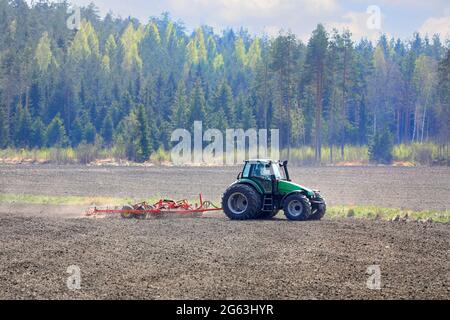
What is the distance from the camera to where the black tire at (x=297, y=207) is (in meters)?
23.9

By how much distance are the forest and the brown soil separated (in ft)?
162

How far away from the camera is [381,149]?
78438mm

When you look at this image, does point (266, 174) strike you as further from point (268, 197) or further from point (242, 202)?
point (242, 202)

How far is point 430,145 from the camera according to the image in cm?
8062

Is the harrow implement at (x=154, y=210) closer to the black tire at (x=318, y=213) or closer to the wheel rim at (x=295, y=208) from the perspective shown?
the wheel rim at (x=295, y=208)

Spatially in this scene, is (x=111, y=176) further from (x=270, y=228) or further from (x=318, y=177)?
(x=270, y=228)

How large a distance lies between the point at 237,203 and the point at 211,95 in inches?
2687

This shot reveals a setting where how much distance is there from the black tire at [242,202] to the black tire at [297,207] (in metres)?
0.88

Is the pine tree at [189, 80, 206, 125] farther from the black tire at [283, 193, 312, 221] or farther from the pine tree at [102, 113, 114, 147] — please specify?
the black tire at [283, 193, 312, 221]

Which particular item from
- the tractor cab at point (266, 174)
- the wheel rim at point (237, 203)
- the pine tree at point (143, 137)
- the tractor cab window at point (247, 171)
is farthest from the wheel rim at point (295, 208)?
the pine tree at point (143, 137)

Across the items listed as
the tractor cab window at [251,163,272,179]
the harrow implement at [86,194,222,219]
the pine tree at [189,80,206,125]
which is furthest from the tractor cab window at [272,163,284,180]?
the pine tree at [189,80,206,125]

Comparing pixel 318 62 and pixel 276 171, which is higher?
pixel 318 62

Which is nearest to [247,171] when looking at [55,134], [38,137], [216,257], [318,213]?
[318,213]

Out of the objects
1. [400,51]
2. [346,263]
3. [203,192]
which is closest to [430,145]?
[203,192]
